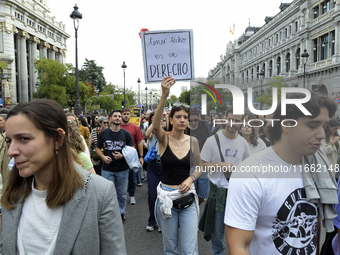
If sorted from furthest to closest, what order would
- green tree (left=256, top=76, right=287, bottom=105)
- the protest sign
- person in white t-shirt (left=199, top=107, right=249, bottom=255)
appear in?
the protest sign → person in white t-shirt (left=199, top=107, right=249, bottom=255) → green tree (left=256, top=76, right=287, bottom=105)

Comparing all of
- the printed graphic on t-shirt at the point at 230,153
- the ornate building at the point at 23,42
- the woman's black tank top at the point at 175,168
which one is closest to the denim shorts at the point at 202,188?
the woman's black tank top at the point at 175,168

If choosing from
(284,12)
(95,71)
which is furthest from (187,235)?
(95,71)

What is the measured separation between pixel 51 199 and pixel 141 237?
3409 mm

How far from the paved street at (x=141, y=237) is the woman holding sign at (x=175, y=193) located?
1175 millimetres

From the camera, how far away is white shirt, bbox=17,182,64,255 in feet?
4.96

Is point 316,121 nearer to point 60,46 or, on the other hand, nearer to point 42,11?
point 42,11

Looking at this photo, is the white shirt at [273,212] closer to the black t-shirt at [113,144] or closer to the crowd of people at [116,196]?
the crowd of people at [116,196]

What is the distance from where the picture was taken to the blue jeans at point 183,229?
2.99m

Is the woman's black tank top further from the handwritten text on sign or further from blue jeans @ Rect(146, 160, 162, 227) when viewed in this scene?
blue jeans @ Rect(146, 160, 162, 227)

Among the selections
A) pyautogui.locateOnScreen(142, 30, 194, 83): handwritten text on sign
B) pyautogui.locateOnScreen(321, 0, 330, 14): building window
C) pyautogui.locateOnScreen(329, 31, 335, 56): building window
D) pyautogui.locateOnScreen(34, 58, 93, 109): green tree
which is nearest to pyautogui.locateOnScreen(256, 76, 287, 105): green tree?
pyautogui.locateOnScreen(142, 30, 194, 83): handwritten text on sign

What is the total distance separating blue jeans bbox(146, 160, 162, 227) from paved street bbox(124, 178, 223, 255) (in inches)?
9.3

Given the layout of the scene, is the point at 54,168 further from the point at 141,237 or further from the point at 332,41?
the point at 332,41

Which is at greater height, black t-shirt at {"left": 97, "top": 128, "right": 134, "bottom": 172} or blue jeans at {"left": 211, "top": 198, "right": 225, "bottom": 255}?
black t-shirt at {"left": 97, "top": 128, "right": 134, "bottom": 172}

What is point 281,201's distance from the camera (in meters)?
1.50
